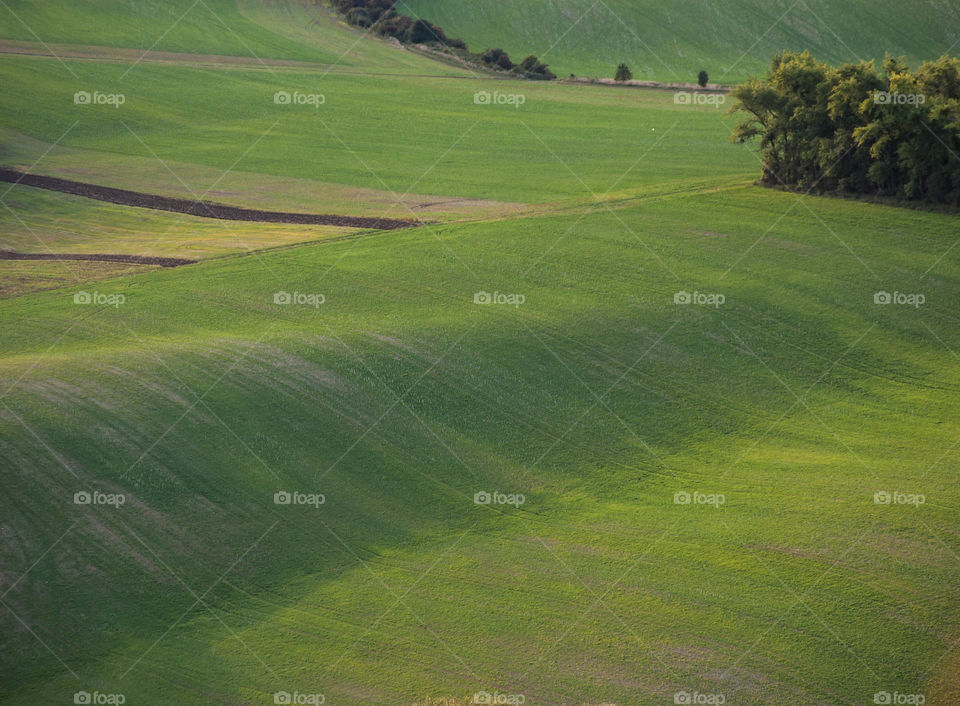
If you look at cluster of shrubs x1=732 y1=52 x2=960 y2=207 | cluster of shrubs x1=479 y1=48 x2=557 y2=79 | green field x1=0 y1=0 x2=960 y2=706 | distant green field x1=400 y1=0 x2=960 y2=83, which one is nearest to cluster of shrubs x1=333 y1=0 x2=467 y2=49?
distant green field x1=400 y1=0 x2=960 y2=83

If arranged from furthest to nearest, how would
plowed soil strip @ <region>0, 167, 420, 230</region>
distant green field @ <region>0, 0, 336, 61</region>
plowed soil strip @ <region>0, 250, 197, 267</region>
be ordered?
distant green field @ <region>0, 0, 336, 61</region> → plowed soil strip @ <region>0, 167, 420, 230</region> → plowed soil strip @ <region>0, 250, 197, 267</region>

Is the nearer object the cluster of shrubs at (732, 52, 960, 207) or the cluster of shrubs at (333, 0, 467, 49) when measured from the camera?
the cluster of shrubs at (732, 52, 960, 207)

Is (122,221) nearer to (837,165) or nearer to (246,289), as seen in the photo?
(246,289)

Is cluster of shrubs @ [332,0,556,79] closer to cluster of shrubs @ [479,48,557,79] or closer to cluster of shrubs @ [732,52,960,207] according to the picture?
cluster of shrubs @ [479,48,557,79]

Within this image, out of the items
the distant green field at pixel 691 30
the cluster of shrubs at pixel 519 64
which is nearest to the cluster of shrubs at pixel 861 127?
the cluster of shrubs at pixel 519 64

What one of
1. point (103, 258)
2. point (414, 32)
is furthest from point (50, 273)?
point (414, 32)

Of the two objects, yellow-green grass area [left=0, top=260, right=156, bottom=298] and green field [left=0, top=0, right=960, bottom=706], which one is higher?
yellow-green grass area [left=0, top=260, right=156, bottom=298]
